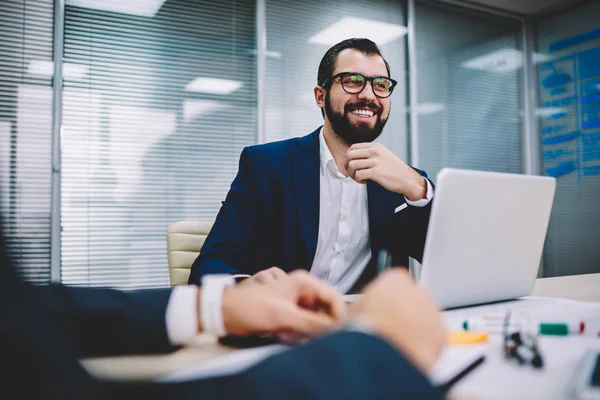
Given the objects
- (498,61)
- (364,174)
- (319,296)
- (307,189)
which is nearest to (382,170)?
(364,174)

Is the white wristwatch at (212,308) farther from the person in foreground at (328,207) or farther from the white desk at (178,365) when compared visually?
the person in foreground at (328,207)

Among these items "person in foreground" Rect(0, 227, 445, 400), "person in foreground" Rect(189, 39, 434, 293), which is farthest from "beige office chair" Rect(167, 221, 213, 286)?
"person in foreground" Rect(0, 227, 445, 400)

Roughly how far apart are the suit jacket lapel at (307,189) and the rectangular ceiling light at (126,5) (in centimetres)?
215

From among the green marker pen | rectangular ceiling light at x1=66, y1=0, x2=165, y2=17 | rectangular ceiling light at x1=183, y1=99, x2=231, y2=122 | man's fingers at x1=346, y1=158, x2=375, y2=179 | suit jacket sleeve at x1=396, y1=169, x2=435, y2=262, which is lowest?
the green marker pen

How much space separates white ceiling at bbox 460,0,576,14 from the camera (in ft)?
14.8

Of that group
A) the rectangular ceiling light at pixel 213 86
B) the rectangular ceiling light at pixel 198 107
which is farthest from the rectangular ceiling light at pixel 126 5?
the rectangular ceiling light at pixel 198 107

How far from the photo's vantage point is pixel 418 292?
0.46m

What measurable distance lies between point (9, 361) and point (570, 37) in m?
5.36

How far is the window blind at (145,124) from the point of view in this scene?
10.1 feet

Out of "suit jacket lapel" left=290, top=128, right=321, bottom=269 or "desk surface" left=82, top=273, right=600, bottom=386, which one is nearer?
"desk surface" left=82, top=273, right=600, bottom=386

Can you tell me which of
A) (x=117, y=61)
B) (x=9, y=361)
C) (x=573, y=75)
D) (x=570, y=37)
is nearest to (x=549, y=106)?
(x=573, y=75)

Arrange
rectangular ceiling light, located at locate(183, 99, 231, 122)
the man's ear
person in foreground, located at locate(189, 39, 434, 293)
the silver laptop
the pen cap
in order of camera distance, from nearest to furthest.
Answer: the pen cap, the silver laptop, person in foreground, located at locate(189, 39, 434, 293), the man's ear, rectangular ceiling light, located at locate(183, 99, 231, 122)

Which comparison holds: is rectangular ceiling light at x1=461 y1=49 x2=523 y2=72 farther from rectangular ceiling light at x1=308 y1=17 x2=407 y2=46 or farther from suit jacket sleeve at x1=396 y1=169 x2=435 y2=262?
suit jacket sleeve at x1=396 y1=169 x2=435 y2=262

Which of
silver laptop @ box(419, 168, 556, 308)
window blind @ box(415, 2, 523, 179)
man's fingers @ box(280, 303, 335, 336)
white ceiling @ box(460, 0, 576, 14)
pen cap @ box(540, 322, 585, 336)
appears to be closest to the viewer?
man's fingers @ box(280, 303, 335, 336)
